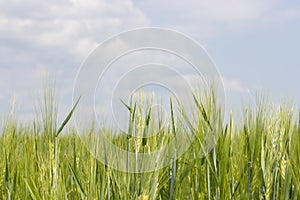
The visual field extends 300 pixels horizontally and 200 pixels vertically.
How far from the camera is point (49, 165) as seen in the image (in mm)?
1615

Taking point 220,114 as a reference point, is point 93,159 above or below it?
below

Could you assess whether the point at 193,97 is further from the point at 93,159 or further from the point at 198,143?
the point at 93,159

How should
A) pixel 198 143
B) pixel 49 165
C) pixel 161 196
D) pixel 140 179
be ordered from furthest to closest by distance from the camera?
pixel 161 196
pixel 198 143
pixel 49 165
pixel 140 179

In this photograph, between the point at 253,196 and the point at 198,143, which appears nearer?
the point at 198,143

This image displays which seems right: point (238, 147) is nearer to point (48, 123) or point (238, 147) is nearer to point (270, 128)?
point (270, 128)

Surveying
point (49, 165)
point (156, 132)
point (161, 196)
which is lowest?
point (161, 196)

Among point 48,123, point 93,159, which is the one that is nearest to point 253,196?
point 93,159

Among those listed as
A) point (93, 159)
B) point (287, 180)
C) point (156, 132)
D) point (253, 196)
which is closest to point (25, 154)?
point (93, 159)

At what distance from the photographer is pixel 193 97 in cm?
170

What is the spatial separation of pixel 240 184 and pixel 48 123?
753mm

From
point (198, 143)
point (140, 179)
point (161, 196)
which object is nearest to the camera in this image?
point (140, 179)

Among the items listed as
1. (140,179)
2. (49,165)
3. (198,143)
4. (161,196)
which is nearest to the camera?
(140,179)

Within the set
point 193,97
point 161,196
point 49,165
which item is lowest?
point 161,196

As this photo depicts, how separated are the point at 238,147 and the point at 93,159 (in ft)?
2.13
